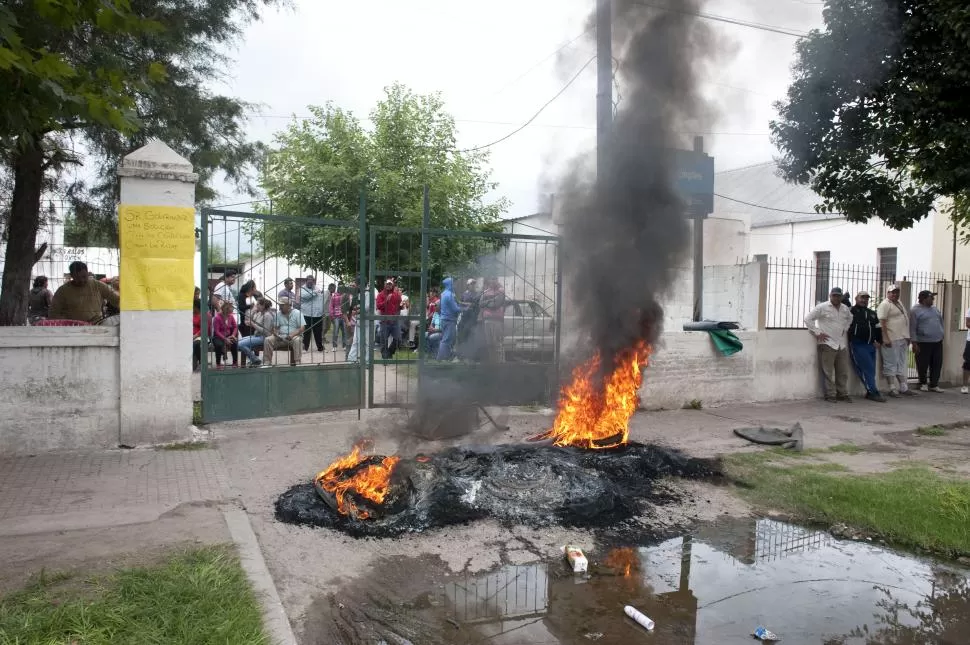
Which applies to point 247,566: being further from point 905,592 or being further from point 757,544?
point 905,592

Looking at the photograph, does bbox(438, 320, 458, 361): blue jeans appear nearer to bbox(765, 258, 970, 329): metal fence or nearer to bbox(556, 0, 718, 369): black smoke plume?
bbox(556, 0, 718, 369): black smoke plume

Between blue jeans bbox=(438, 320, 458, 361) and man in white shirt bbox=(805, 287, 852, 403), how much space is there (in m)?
6.19

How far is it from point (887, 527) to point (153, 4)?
1023cm

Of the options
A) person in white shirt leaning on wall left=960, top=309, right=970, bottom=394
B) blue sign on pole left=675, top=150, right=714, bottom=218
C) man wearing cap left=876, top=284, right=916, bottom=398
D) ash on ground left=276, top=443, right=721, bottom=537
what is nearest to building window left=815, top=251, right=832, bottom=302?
man wearing cap left=876, top=284, right=916, bottom=398

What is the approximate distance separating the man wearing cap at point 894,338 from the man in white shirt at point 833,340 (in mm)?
1096

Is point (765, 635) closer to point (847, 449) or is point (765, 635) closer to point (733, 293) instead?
point (847, 449)

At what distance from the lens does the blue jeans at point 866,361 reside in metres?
11.4

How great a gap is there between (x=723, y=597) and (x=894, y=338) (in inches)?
386

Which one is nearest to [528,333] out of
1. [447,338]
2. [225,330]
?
[447,338]

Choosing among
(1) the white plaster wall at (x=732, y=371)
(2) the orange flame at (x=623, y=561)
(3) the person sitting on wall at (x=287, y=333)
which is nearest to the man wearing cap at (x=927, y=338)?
(1) the white plaster wall at (x=732, y=371)

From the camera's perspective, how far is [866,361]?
37.4 ft

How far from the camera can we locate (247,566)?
156 inches

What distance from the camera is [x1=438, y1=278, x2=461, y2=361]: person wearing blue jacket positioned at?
9.48m

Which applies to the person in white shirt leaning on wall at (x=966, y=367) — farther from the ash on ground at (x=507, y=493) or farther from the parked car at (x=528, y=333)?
the ash on ground at (x=507, y=493)
